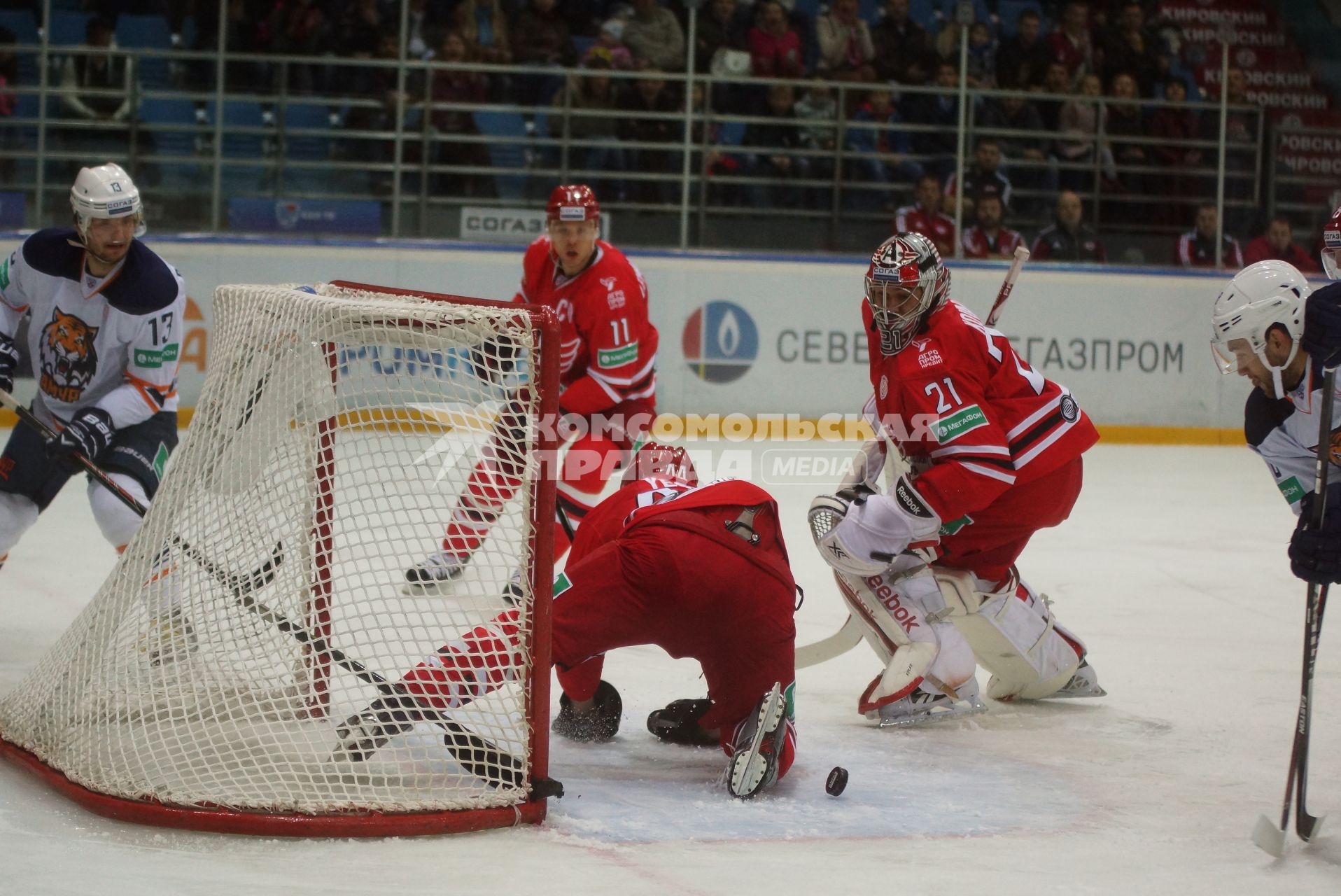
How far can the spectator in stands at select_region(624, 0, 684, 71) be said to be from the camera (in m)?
9.12

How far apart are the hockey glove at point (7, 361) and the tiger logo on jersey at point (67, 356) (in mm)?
68

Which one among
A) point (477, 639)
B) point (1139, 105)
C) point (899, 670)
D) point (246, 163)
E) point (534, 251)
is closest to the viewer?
point (477, 639)

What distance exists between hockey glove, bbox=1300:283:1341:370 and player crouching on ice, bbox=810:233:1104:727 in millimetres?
787

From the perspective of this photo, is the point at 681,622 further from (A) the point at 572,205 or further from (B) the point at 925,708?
(A) the point at 572,205

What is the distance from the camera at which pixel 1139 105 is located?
9.38 meters

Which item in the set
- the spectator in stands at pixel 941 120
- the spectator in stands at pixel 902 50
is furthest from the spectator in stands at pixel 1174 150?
the spectator in stands at pixel 902 50

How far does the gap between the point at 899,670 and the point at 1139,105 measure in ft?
22.2

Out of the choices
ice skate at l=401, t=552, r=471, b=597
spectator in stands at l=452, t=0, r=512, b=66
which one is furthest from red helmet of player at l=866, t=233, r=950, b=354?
spectator in stands at l=452, t=0, r=512, b=66

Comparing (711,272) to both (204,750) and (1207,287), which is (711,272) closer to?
(1207,287)

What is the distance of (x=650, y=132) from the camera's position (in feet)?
29.4

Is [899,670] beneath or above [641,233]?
beneath

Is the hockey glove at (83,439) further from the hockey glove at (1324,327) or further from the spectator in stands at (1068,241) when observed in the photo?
the spectator in stands at (1068,241)

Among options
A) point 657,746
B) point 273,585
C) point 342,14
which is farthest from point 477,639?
point 342,14

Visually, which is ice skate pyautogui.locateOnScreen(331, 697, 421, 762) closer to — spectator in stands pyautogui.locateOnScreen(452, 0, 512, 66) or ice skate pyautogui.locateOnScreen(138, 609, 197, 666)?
ice skate pyautogui.locateOnScreen(138, 609, 197, 666)
